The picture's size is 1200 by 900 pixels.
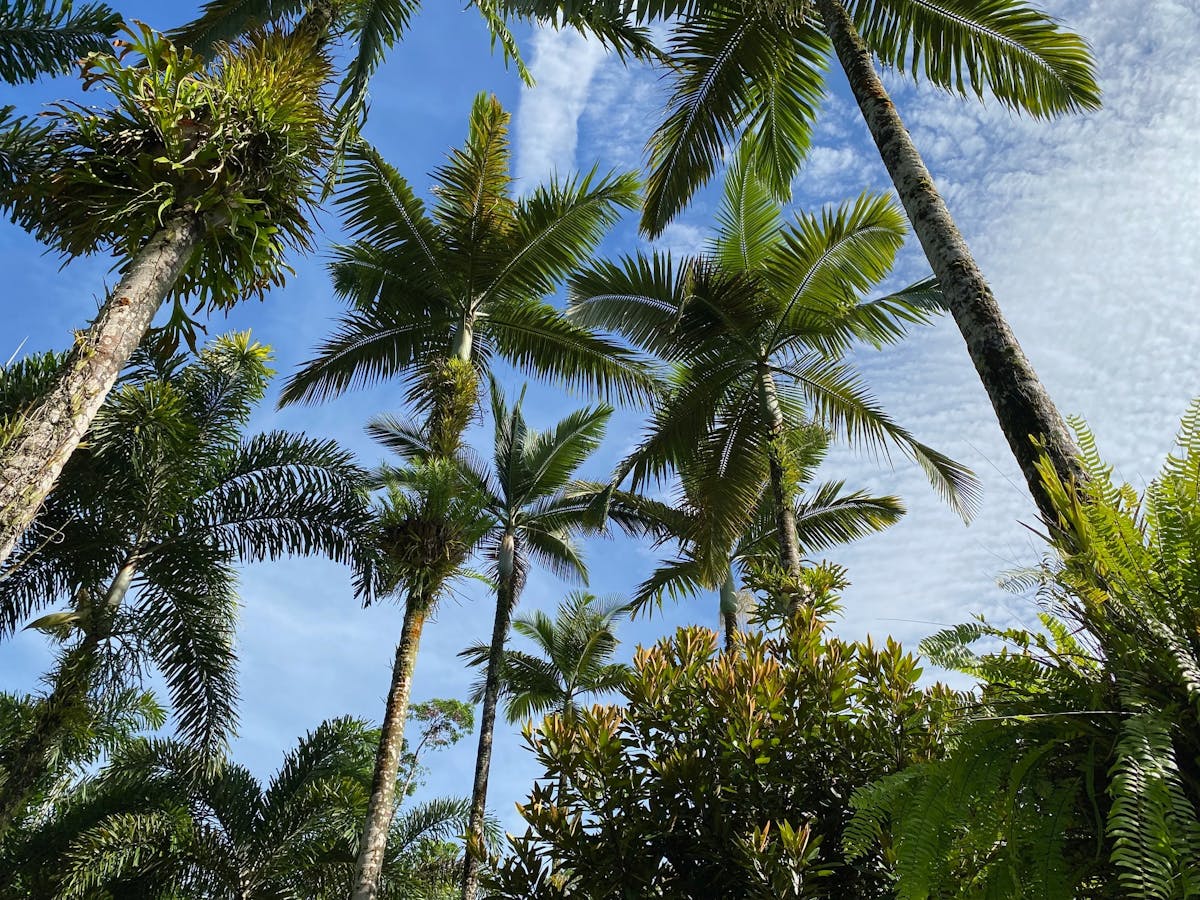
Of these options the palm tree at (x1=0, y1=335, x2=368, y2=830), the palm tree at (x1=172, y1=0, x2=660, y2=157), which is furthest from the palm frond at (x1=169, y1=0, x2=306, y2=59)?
the palm tree at (x1=0, y1=335, x2=368, y2=830)

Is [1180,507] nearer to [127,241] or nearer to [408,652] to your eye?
[127,241]

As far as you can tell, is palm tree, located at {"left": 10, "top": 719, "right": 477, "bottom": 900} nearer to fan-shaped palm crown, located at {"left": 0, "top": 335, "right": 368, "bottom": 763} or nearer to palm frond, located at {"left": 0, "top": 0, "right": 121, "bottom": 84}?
fan-shaped palm crown, located at {"left": 0, "top": 335, "right": 368, "bottom": 763}

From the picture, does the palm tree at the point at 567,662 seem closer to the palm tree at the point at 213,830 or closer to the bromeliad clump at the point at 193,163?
the palm tree at the point at 213,830

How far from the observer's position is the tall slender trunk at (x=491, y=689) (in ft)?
45.6

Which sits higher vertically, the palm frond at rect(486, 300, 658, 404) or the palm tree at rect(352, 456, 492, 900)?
the palm frond at rect(486, 300, 658, 404)

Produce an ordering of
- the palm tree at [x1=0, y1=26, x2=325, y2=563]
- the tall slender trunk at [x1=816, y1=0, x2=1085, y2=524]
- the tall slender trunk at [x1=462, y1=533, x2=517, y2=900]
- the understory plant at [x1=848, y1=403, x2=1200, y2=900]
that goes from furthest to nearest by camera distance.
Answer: the tall slender trunk at [x1=462, y1=533, x2=517, y2=900] → the palm tree at [x1=0, y1=26, x2=325, y2=563] → the tall slender trunk at [x1=816, y1=0, x2=1085, y2=524] → the understory plant at [x1=848, y1=403, x2=1200, y2=900]

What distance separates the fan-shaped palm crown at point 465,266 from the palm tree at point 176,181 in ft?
16.5

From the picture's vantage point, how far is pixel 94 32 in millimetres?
9547

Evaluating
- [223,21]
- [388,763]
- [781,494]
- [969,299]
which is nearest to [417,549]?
[388,763]

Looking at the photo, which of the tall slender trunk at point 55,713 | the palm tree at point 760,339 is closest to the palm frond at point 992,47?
the palm tree at point 760,339

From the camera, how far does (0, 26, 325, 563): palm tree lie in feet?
15.1

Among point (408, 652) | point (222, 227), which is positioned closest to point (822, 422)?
point (408, 652)

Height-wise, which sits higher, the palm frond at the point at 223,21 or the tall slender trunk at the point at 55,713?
the palm frond at the point at 223,21

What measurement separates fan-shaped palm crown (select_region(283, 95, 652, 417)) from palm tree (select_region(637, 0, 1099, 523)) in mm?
2825
